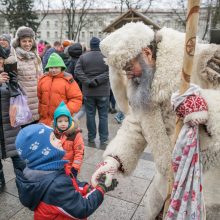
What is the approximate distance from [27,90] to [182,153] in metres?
2.69

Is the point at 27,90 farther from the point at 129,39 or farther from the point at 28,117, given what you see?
the point at 129,39

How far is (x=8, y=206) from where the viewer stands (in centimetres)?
289

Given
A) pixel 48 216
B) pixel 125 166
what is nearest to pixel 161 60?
pixel 125 166

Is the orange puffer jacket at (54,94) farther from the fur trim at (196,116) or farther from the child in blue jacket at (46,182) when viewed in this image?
the fur trim at (196,116)

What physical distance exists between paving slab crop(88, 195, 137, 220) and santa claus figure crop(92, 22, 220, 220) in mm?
1082

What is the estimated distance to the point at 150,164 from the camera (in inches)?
154

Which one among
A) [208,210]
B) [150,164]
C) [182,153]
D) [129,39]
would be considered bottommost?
[150,164]

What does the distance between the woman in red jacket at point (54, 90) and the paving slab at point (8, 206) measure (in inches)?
42.3

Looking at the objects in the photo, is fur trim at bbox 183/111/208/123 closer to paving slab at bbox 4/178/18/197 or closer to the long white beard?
the long white beard

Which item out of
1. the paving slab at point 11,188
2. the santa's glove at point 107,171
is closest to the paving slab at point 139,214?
the santa's glove at point 107,171

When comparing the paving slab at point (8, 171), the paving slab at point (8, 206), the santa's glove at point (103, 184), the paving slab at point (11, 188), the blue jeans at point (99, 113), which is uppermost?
the santa's glove at point (103, 184)

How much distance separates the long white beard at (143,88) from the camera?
1.58m

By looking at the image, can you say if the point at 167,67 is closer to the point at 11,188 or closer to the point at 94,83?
the point at 11,188

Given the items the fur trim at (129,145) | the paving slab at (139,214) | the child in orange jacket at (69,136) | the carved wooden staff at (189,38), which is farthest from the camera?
the child in orange jacket at (69,136)
